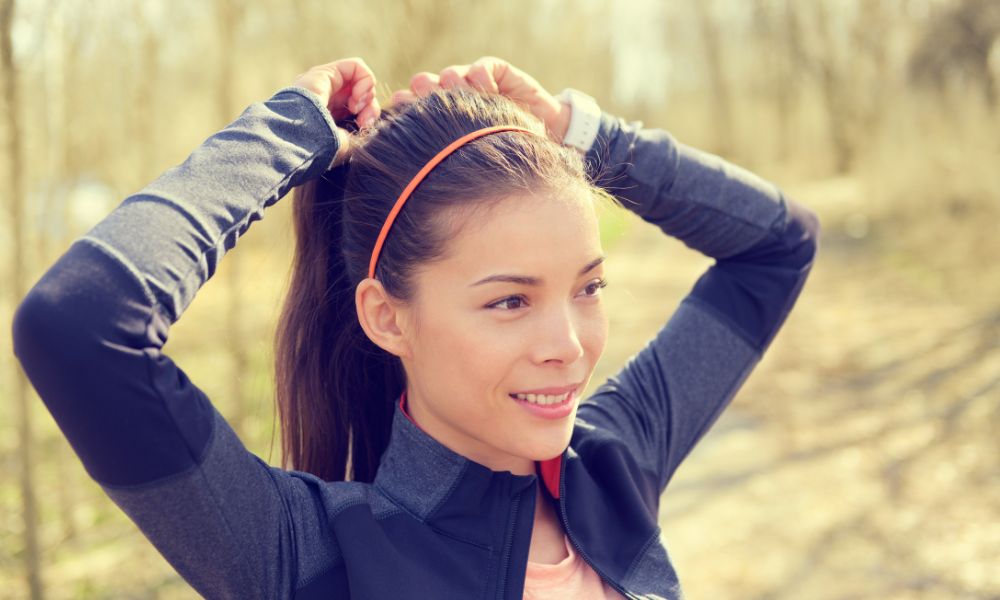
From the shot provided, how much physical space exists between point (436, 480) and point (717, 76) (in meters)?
28.7

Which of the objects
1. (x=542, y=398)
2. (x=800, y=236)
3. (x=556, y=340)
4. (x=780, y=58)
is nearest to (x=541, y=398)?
(x=542, y=398)

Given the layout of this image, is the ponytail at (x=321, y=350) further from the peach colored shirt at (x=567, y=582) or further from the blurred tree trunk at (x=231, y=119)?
the blurred tree trunk at (x=231, y=119)

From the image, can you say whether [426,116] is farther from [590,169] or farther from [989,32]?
[989,32]

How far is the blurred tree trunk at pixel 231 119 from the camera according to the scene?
4793 millimetres

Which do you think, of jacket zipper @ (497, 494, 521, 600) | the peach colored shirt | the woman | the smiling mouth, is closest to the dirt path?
the woman

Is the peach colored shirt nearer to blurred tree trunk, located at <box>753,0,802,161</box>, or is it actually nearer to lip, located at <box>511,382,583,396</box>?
lip, located at <box>511,382,583,396</box>

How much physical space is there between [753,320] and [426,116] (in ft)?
2.72

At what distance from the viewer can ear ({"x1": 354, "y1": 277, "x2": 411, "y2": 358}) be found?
1.69m

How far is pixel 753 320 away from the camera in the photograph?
205 centimetres

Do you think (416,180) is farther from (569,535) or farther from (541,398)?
(569,535)

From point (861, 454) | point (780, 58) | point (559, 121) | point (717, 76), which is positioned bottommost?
point (559, 121)

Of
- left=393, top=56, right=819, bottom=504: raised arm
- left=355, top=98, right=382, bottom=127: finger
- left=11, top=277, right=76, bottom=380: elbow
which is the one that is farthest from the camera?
left=393, top=56, right=819, bottom=504: raised arm

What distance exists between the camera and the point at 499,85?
6.26 feet

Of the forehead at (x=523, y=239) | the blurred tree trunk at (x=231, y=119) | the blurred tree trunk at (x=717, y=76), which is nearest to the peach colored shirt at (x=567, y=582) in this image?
the forehead at (x=523, y=239)
